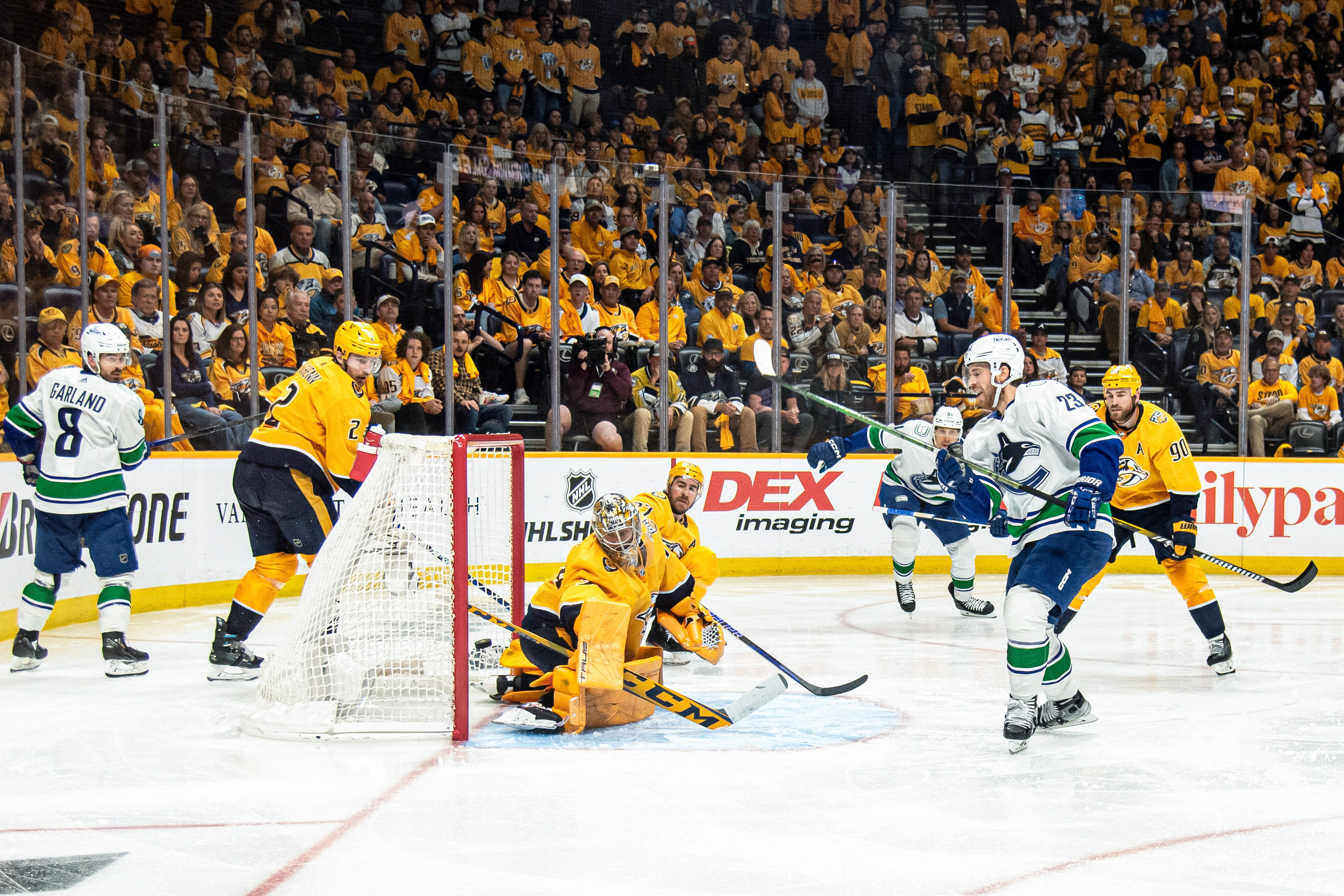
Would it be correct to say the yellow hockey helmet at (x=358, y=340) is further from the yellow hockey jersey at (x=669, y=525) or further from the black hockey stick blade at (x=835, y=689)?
the black hockey stick blade at (x=835, y=689)

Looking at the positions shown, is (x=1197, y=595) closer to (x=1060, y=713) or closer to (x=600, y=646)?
(x=1060, y=713)

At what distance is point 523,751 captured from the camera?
373 centimetres

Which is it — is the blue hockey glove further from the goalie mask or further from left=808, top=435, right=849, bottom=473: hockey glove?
left=808, top=435, right=849, bottom=473: hockey glove

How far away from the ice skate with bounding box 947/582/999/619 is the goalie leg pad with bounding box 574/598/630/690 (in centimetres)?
369

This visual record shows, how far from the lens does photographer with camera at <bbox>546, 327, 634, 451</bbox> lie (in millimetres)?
8352

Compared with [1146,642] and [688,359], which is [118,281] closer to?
[688,359]

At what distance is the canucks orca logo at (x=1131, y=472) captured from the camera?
5344 millimetres

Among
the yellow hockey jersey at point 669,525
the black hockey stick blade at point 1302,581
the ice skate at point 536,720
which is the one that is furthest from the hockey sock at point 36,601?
the black hockey stick blade at point 1302,581

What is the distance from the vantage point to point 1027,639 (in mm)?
3719

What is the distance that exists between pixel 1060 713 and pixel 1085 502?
2.89ft

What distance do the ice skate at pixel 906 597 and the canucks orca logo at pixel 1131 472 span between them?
1.82 metres

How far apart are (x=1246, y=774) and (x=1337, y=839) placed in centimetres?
65

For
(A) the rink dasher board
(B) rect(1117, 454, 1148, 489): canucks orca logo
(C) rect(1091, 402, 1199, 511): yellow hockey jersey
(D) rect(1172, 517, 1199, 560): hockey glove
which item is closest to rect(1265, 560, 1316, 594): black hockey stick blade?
(D) rect(1172, 517, 1199, 560): hockey glove

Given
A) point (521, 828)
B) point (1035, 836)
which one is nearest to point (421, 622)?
point (521, 828)
